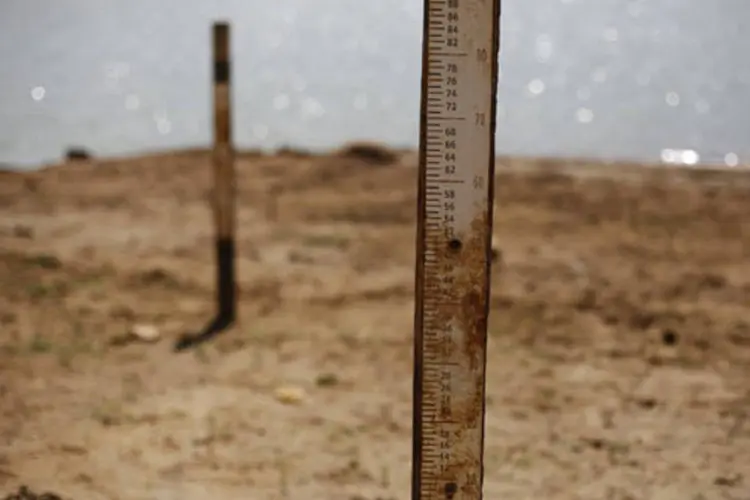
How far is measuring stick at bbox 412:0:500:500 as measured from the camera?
3.03 meters

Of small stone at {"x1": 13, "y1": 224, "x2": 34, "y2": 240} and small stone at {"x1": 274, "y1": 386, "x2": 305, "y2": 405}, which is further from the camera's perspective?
small stone at {"x1": 13, "y1": 224, "x2": 34, "y2": 240}

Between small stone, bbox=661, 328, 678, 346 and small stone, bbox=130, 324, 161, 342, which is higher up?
small stone, bbox=661, 328, 678, 346

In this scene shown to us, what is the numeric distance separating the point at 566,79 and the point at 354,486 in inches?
1473

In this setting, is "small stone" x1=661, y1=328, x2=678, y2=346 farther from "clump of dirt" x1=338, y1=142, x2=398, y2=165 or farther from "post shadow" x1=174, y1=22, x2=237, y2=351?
"clump of dirt" x1=338, y1=142, x2=398, y2=165

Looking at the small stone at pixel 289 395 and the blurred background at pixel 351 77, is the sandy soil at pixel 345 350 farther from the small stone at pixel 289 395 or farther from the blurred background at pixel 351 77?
the blurred background at pixel 351 77

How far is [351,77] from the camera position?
41750mm

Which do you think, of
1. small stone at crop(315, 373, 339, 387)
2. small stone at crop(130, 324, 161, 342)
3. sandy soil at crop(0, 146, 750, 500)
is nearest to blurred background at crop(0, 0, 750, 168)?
sandy soil at crop(0, 146, 750, 500)

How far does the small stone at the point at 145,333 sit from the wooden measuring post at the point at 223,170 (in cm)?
48

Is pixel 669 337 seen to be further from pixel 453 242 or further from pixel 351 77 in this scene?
pixel 351 77

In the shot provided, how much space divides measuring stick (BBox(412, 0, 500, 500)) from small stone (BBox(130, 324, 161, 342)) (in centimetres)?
437

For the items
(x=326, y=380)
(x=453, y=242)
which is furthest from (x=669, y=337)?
(x=453, y=242)

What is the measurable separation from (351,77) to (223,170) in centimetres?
3463

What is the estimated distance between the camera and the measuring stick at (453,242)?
119 inches

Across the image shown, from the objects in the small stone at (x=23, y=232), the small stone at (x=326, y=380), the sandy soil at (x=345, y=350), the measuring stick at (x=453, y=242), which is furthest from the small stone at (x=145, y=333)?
the measuring stick at (x=453, y=242)
